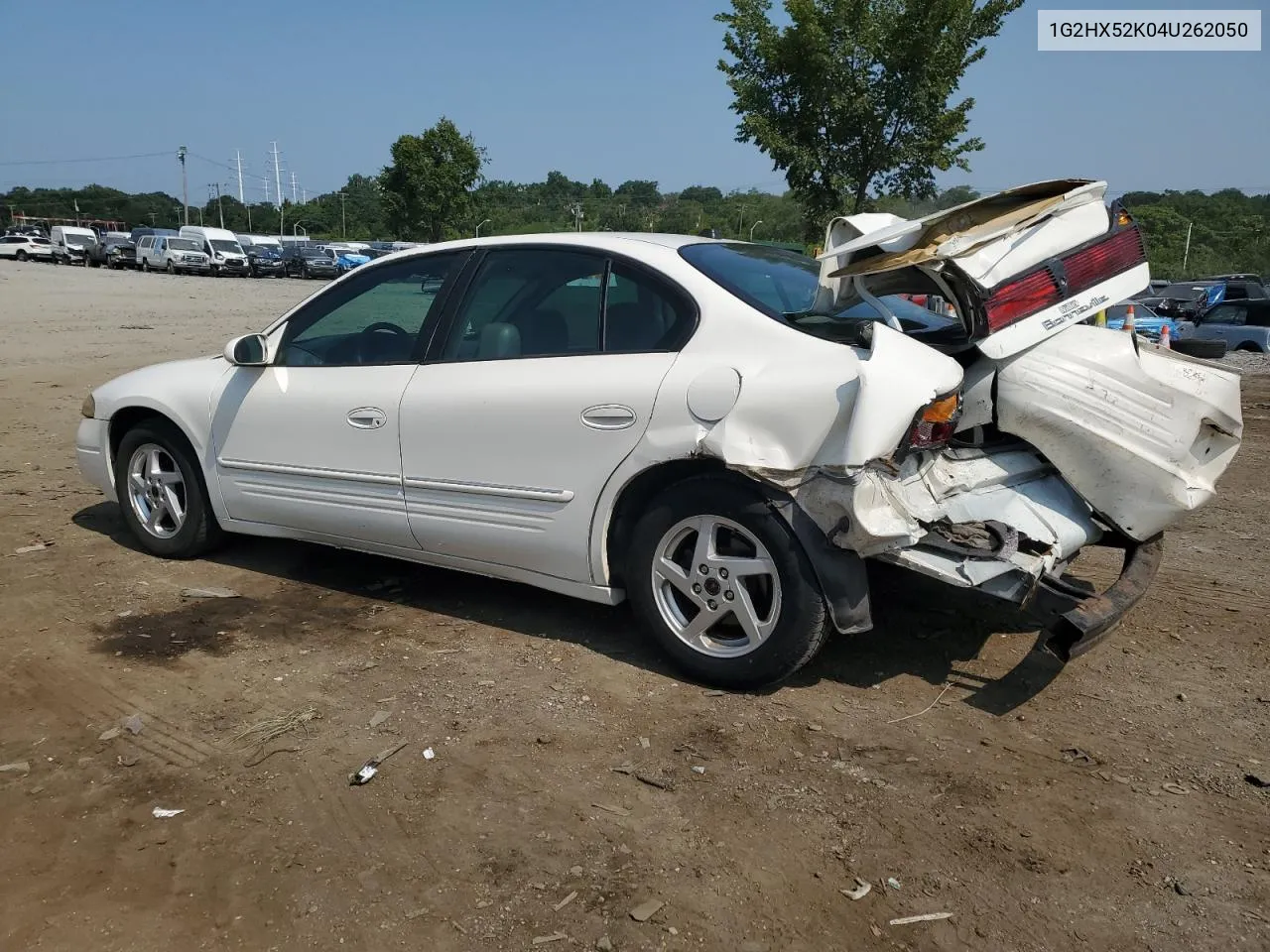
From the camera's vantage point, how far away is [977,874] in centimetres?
279

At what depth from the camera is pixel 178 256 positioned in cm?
4556

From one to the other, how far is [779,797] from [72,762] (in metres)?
2.32

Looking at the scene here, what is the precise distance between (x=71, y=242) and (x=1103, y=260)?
190 feet

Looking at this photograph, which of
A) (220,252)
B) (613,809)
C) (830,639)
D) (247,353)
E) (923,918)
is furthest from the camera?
(220,252)

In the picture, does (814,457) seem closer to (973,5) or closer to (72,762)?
(72,762)

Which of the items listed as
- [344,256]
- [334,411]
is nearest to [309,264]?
[344,256]

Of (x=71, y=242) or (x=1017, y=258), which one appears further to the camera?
(x=71, y=242)

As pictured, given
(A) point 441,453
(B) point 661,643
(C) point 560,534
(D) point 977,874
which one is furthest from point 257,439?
(D) point 977,874

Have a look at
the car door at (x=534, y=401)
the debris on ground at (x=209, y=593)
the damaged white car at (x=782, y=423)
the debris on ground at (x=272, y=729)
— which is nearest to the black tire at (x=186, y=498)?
the debris on ground at (x=209, y=593)

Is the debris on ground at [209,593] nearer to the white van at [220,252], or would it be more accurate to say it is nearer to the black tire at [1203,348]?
the black tire at [1203,348]

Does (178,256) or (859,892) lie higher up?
(178,256)

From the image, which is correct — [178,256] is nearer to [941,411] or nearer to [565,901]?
[941,411]

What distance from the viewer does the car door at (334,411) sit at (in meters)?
4.56

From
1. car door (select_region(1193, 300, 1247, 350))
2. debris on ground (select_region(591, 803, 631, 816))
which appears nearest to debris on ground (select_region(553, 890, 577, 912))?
debris on ground (select_region(591, 803, 631, 816))
